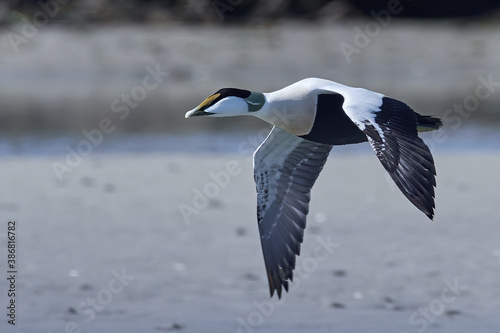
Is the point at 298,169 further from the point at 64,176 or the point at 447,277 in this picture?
the point at 64,176

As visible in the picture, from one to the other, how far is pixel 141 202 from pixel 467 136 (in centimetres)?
→ 628

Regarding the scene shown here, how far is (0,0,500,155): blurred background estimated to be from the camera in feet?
69.9

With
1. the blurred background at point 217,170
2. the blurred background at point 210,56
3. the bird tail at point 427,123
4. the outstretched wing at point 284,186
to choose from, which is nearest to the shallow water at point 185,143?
the blurred background at point 217,170

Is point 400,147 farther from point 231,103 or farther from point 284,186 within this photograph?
point 284,186

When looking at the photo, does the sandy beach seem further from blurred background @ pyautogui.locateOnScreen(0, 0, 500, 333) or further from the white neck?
the white neck

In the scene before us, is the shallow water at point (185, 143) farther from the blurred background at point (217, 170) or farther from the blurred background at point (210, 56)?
the blurred background at point (210, 56)

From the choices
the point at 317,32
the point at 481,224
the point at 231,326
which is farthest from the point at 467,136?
the point at 231,326

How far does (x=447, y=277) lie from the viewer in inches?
383

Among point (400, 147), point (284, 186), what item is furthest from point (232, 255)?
point (400, 147)

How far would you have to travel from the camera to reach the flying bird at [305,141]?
6.44m

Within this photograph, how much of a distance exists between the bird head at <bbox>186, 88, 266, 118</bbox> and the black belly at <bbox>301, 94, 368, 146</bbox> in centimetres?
40

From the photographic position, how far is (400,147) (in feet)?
21.4

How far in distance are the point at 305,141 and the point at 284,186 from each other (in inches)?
12.9

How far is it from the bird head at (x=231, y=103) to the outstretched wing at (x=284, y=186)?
73 cm
